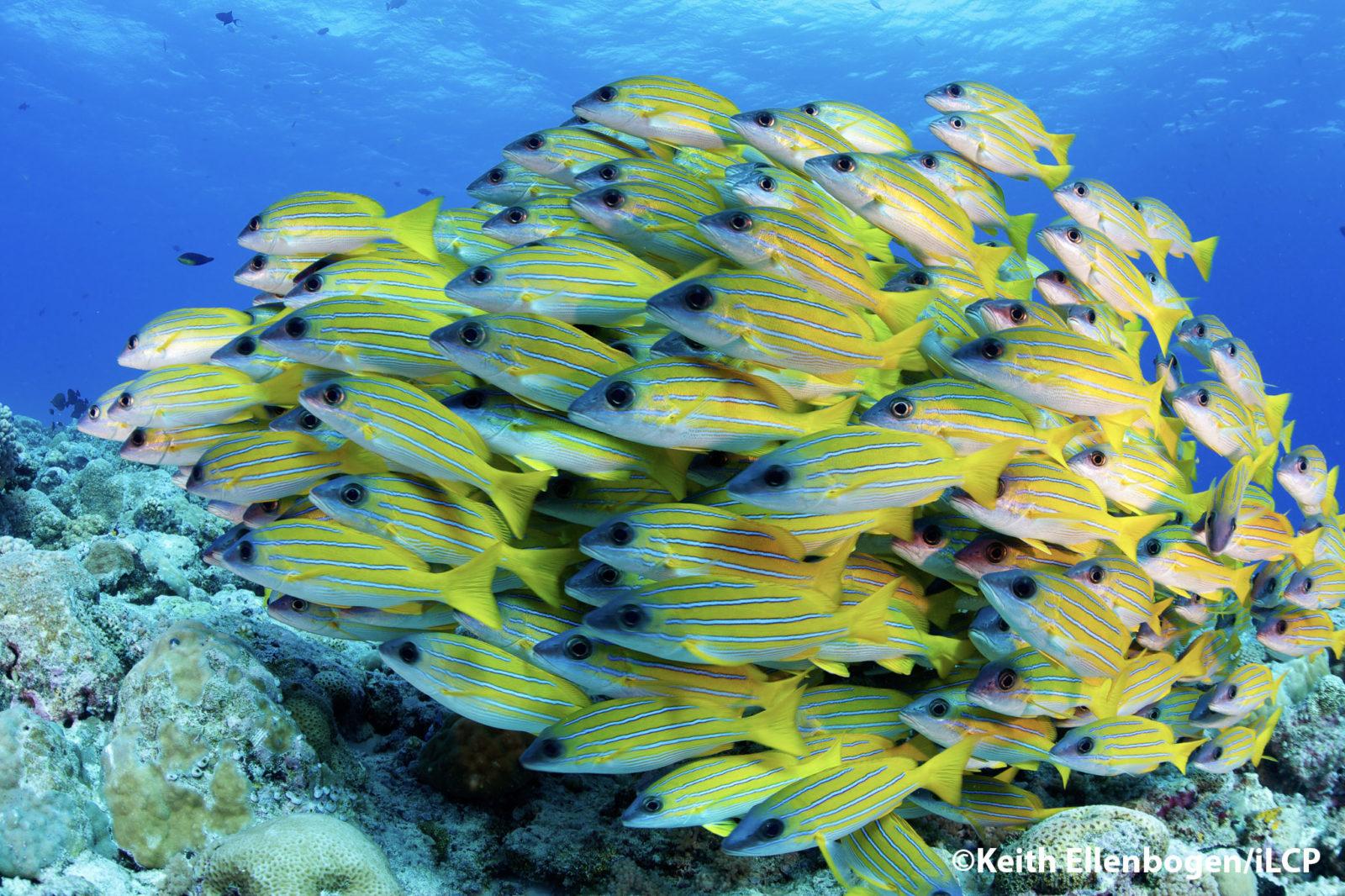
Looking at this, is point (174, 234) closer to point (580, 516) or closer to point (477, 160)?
point (477, 160)

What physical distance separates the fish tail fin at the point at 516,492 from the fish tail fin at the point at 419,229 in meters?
1.42

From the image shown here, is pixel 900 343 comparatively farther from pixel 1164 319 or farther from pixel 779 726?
pixel 1164 319

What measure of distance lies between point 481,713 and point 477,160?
236ft

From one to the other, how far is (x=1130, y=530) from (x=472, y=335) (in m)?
3.05

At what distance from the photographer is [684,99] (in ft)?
12.9

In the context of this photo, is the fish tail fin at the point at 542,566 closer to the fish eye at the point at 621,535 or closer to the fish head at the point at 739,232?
the fish eye at the point at 621,535

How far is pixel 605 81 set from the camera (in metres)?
51.1

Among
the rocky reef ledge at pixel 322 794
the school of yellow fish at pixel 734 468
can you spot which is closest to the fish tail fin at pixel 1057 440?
the school of yellow fish at pixel 734 468

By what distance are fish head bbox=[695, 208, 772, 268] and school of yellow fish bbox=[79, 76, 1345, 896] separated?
0.01 metres

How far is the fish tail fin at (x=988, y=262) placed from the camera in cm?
379

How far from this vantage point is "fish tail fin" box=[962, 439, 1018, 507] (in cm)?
288

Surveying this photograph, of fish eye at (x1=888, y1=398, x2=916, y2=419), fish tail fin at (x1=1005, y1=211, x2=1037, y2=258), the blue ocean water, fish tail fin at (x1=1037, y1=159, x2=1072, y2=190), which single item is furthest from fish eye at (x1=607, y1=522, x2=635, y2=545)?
the blue ocean water

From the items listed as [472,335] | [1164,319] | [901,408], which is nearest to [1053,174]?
[1164,319]

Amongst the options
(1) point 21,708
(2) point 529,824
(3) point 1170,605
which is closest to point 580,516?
(2) point 529,824
